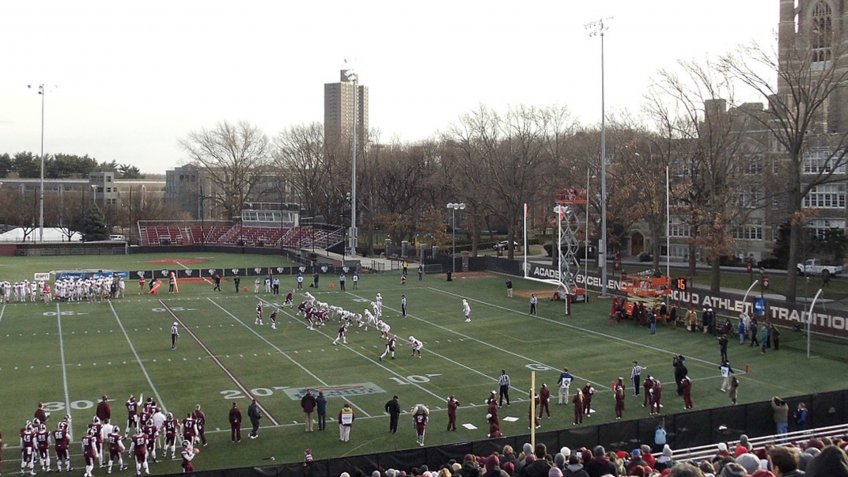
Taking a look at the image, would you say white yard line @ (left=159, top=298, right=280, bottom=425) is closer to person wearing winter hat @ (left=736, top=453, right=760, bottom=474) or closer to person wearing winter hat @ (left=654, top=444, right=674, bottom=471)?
person wearing winter hat @ (left=654, top=444, right=674, bottom=471)

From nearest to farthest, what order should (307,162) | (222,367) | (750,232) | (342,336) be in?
(222,367) → (342,336) → (750,232) → (307,162)

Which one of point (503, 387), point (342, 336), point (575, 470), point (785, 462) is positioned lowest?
point (503, 387)

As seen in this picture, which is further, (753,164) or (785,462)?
(753,164)

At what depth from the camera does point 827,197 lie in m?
64.2

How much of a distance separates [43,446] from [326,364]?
42.0ft

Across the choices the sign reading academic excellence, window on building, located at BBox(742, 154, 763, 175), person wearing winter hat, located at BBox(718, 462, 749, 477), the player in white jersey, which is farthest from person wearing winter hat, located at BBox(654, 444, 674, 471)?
window on building, located at BBox(742, 154, 763, 175)

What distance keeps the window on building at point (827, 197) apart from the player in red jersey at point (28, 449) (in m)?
58.3

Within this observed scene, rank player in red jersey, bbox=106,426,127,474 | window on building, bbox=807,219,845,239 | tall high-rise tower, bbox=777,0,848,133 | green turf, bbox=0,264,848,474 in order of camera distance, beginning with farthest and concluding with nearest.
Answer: window on building, bbox=807,219,845,239 → tall high-rise tower, bbox=777,0,848,133 → green turf, bbox=0,264,848,474 → player in red jersey, bbox=106,426,127,474

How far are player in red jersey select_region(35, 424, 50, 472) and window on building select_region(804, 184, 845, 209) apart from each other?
58.1 meters

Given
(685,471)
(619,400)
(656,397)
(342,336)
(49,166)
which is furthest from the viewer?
(49,166)

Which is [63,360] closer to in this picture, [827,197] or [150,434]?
[150,434]

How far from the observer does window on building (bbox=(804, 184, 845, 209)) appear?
63362mm

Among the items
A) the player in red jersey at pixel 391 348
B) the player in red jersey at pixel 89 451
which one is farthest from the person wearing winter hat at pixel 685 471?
the player in red jersey at pixel 391 348

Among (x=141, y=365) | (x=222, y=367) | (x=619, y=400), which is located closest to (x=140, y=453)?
(x=222, y=367)
